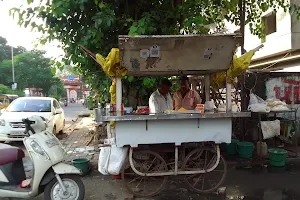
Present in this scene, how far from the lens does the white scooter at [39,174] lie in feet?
12.6

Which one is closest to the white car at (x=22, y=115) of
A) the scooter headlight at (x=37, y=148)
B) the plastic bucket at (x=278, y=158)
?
the scooter headlight at (x=37, y=148)

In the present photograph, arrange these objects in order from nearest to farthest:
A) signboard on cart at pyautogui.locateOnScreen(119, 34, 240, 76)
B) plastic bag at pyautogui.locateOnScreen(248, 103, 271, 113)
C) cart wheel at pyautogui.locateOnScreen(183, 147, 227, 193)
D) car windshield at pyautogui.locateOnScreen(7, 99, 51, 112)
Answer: signboard on cart at pyautogui.locateOnScreen(119, 34, 240, 76), cart wheel at pyautogui.locateOnScreen(183, 147, 227, 193), plastic bag at pyautogui.locateOnScreen(248, 103, 271, 113), car windshield at pyautogui.locateOnScreen(7, 99, 51, 112)

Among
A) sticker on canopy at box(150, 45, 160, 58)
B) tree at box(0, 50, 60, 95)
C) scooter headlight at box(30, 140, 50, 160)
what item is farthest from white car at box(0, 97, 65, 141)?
tree at box(0, 50, 60, 95)

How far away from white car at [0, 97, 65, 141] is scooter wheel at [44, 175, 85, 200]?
16.8 feet

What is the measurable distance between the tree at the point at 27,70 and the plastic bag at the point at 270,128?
109 feet

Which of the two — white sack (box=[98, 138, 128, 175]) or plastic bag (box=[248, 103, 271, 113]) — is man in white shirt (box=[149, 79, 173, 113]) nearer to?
white sack (box=[98, 138, 128, 175])

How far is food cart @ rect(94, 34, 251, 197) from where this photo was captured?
4176mm

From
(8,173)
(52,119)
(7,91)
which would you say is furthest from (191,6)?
(7,91)

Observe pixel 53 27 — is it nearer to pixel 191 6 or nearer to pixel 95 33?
pixel 95 33

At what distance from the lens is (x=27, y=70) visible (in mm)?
37438

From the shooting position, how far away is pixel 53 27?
6.07m

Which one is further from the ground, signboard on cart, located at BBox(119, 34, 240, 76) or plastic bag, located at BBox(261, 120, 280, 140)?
signboard on cart, located at BBox(119, 34, 240, 76)

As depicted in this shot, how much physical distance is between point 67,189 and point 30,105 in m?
6.73

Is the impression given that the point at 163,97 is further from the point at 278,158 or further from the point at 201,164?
the point at 278,158
